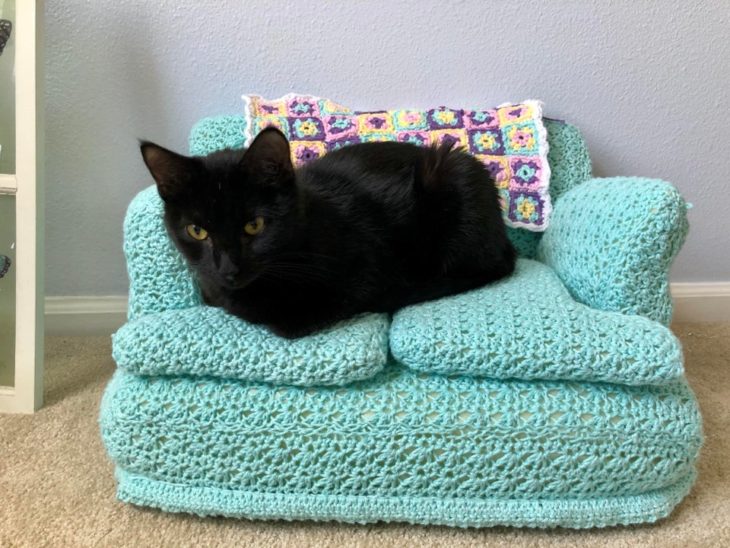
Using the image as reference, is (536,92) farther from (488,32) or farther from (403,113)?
(403,113)

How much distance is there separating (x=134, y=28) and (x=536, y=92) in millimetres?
1063

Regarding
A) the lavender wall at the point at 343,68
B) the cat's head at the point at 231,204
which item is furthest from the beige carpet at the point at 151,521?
the lavender wall at the point at 343,68

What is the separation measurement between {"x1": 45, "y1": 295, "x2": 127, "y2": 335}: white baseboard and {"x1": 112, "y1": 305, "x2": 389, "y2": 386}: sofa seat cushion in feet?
2.76

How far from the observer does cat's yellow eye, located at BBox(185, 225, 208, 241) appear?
93cm

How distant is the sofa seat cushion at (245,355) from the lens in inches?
36.6

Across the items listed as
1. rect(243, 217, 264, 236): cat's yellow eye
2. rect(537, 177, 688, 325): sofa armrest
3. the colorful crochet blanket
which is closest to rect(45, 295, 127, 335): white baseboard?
the colorful crochet blanket

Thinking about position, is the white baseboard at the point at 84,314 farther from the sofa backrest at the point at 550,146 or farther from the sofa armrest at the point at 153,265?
the sofa armrest at the point at 153,265

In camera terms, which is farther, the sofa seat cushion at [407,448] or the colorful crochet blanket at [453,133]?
the colorful crochet blanket at [453,133]

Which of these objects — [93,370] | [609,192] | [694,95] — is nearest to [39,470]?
[93,370]

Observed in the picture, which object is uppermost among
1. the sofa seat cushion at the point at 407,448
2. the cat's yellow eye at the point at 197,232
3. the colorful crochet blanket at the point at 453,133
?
the colorful crochet blanket at the point at 453,133

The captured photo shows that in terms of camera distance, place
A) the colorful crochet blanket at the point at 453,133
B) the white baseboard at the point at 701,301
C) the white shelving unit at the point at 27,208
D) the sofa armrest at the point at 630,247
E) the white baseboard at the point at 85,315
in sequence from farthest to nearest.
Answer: the white baseboard at the point at 701,301 < the white baseboard at the point at 85,315 < the colorful crochet blanket at the point at 453,133 < the white shelving unit at the point at 27,208 < the sofa armrest at the point at 630,247

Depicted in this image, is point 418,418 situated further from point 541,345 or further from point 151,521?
point 151,521

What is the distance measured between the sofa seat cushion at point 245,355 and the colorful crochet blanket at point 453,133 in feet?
1.89

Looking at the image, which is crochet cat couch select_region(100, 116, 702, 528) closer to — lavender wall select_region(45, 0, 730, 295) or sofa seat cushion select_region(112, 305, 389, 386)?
sofa seat cushion select_region(112, 305, 389, 386)
